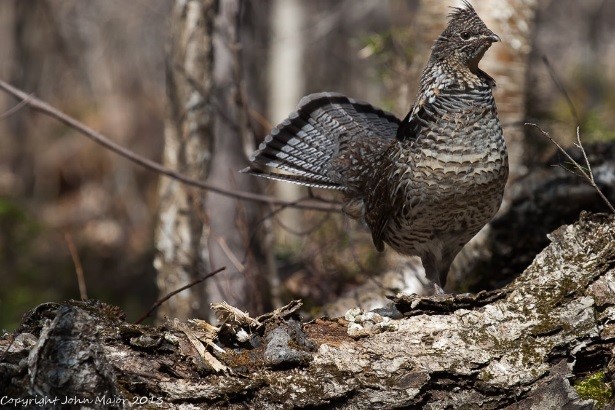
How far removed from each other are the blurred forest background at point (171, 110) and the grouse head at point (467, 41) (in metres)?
0.88

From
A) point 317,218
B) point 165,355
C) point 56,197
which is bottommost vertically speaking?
point 165,355

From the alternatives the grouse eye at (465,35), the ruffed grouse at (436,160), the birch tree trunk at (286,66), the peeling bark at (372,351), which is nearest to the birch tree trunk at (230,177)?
the ruffed grouse at (436,160)

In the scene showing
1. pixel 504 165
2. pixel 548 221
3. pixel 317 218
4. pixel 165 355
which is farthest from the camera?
pixel 317 218

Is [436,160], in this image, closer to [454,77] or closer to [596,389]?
[454,77]

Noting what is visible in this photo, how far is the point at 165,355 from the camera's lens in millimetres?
2496

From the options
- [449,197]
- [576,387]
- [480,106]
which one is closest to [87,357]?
[576,387]

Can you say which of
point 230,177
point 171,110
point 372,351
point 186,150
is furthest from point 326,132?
point 372,351

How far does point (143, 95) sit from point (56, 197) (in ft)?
9.66

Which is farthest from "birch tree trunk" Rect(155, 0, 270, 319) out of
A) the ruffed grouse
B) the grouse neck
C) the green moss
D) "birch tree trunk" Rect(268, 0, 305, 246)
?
"birch tree trunk" Rect(268, 0, 305, 246)

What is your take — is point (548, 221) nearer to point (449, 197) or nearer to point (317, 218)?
point (449, 197)

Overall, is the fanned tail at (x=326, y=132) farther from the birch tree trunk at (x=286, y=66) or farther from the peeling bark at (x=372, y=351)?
the birch tree trunk at (x=286, y=66)

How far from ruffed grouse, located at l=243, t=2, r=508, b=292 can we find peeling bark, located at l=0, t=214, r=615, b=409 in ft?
2.69

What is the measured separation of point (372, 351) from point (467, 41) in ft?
6.44

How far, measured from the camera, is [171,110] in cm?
520
